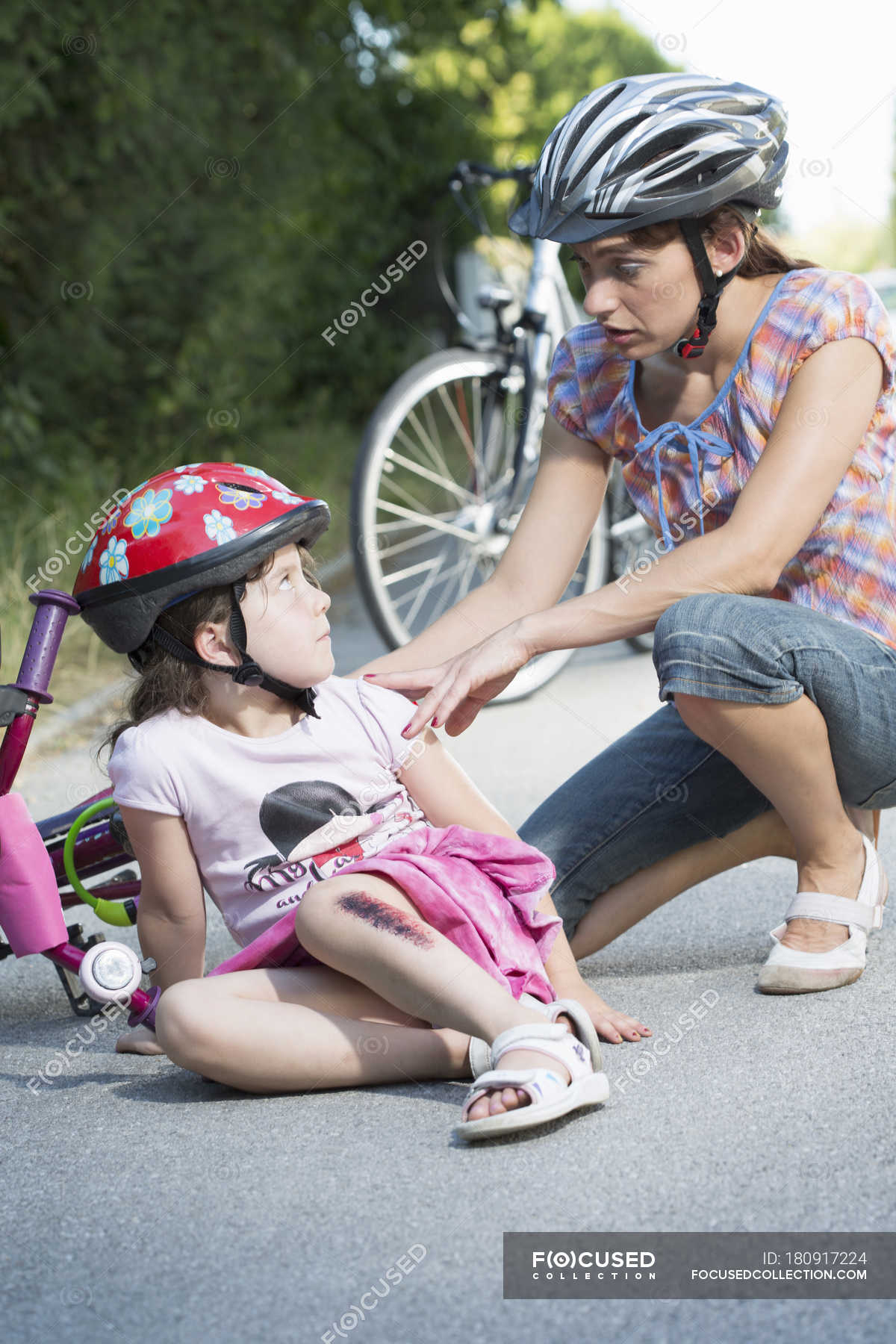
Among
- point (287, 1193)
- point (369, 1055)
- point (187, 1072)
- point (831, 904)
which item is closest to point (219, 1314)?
point (287, 1193)

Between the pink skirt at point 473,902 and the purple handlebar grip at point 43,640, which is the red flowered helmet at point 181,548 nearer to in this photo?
the purple handlebar grip at point 43,640

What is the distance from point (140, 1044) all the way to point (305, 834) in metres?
0.57

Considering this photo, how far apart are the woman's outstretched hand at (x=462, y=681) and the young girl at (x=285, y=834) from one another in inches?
2.0

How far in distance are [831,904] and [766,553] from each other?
648mm

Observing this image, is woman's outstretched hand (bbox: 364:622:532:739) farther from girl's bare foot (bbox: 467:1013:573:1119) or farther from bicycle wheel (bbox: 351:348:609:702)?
bicycle wheel (bbox: 351:348:609:702)

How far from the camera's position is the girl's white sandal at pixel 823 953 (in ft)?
9.02

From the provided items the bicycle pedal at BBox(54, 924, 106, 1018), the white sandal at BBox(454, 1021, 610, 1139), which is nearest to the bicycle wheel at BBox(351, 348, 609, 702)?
the bicycle pedal at BBox(54, 924, 106, 1018)

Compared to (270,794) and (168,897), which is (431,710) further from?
(168,897)

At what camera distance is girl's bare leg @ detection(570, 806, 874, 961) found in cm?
310

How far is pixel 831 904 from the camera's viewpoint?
2.80 meters

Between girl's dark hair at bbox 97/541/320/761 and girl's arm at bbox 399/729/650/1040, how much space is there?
39 cm

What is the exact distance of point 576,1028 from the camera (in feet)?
7.64

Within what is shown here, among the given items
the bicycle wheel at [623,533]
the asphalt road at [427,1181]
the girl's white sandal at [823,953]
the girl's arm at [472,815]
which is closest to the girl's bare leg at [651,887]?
the asphalt road at [427,1181]

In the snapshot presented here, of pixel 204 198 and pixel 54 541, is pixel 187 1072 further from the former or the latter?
pixel 204 198
